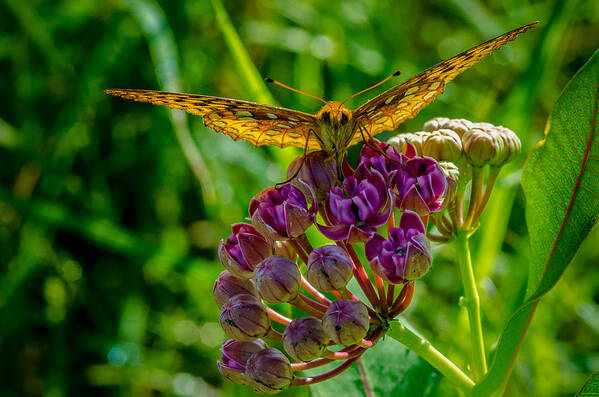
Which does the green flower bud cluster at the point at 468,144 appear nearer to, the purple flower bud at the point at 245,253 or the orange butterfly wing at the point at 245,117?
the orange butterfly wing at the point at 245,117

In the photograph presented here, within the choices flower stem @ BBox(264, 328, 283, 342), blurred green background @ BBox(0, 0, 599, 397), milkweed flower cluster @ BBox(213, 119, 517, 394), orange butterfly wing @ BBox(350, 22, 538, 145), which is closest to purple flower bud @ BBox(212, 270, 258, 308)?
milkweed flower cluster @ BBox(213, 119, 517, 394)

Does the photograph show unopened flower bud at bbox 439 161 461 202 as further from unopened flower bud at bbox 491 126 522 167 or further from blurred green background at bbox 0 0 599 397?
blurred green background at bbox 0 0 599 397

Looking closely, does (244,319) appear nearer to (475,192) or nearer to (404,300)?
(404,300)

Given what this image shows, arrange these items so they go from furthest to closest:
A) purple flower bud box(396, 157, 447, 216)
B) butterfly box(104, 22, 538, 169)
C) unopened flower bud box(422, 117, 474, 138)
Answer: unopened flower bud box(422, 117, 474, 138) < butterfly box(104, 22, 538, 169) < purple flower bud box(396, 157, 447, 216)

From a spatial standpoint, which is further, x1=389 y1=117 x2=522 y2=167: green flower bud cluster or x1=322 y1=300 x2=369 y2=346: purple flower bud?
x1=389 y1=117 x2=522 y2=167: green flower bud cluster

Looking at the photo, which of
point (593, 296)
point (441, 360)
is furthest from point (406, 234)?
point (593, 296)

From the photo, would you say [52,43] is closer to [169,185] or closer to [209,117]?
[169,185]

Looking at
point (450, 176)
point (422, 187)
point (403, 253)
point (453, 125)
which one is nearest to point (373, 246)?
point (403, 253)
